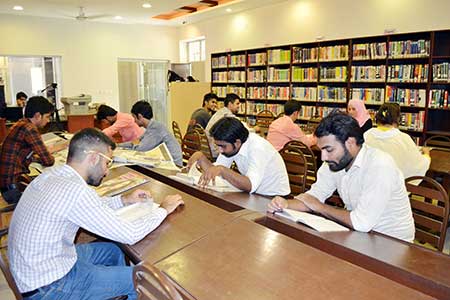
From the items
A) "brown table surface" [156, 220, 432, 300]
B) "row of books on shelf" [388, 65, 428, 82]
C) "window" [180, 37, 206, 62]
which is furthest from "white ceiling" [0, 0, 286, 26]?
"brown table surface" [156, 220, 432, 300]

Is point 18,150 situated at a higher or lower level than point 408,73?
lower

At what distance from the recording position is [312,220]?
1.69 meters

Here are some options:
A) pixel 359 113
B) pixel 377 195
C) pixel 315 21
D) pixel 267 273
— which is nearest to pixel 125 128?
pixel 359 113

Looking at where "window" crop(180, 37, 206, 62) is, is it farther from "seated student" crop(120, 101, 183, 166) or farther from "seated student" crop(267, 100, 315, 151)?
"seated student" crop(120, 101, 183, 166)

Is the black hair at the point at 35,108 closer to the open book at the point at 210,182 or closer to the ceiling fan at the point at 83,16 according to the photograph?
the open book at the point at 210,182

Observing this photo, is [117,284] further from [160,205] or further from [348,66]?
[348,66]

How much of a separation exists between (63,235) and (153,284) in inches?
26.7

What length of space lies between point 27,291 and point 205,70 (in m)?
8.02

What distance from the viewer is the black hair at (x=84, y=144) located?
5.57ft

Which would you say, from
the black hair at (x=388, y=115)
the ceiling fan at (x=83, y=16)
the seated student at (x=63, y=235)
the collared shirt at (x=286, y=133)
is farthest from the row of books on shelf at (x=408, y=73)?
the ceiling fan at (x=83, y=16)

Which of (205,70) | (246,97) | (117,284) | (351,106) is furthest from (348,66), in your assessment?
(117,284)

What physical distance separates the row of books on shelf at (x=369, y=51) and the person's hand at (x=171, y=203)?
14.8ft

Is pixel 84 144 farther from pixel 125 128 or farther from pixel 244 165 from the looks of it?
pixel 125 128

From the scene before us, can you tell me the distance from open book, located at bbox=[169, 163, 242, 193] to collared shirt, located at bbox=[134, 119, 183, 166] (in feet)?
3.32
